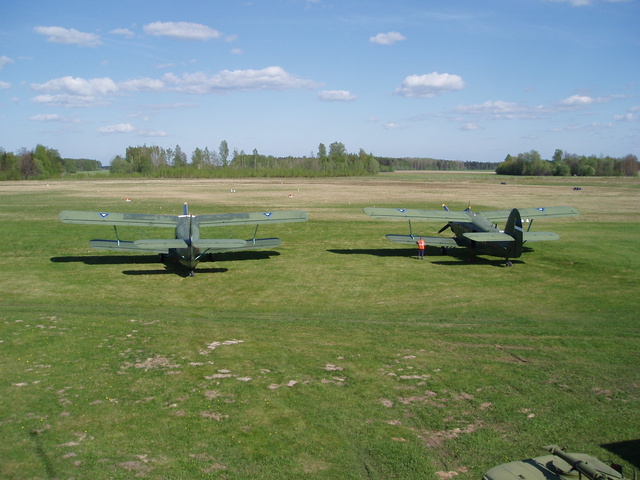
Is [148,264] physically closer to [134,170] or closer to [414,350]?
[414,350]

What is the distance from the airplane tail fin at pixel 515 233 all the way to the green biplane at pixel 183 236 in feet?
28.3

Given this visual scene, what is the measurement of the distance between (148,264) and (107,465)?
1543 centimetres

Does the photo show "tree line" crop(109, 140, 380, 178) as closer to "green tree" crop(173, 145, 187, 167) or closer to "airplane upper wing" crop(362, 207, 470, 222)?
"green tree" crop(173, 145, 187, 167)

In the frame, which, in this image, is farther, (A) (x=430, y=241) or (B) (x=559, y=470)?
(A) (x=430, y=241)

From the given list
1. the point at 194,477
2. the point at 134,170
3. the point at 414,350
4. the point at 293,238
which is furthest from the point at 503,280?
the point at 134,170

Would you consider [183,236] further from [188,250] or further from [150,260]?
[150,260]

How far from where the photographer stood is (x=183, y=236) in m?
19.7

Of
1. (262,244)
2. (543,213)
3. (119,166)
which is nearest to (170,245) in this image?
(262,244)

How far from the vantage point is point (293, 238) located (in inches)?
1113

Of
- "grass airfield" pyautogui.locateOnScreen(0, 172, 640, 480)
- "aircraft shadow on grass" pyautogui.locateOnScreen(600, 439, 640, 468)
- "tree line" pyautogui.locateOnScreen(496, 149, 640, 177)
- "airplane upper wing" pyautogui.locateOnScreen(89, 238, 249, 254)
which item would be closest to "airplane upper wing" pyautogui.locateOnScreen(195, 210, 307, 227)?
"grass airfield" pyautogui.locateOnScreen(0, 172, 640, 480)

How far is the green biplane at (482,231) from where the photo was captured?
2003cm

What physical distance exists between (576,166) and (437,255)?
14212cm

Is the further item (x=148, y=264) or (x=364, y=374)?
(x=148, y=264)

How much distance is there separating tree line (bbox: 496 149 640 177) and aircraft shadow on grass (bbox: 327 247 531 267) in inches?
5122
